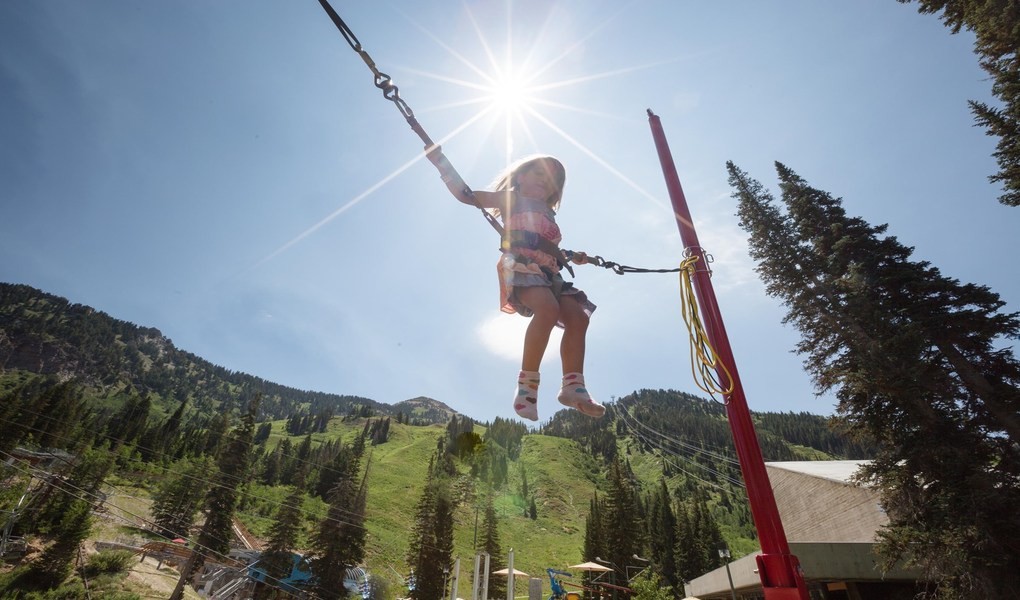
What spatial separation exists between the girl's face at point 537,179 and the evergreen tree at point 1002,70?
14.4 m

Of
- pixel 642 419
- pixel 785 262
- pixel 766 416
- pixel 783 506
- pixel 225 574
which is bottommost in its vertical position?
pixel 225 574

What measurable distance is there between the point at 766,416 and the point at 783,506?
642ft

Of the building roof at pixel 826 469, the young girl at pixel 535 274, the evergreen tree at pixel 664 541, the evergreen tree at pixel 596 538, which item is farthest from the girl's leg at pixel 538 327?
the evergreen tree at pixel 664 541

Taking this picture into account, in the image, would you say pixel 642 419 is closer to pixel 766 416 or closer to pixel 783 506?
pixel 766 416

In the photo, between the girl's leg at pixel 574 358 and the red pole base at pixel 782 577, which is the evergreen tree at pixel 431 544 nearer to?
the girl's leg at pixel 574 358

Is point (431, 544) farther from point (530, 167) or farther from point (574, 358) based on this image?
point (530, 167)

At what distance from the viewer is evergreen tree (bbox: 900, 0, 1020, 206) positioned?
10.7 metres

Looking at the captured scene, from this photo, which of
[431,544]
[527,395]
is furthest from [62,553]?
[527,395]

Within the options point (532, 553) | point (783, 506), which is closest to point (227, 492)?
point (783, 506)

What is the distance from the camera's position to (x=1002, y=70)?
1142 centimetres

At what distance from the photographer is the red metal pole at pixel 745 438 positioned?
6.95 feet

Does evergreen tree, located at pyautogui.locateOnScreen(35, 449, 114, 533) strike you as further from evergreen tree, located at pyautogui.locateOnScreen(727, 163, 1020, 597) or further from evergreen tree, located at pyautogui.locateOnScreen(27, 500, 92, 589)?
evergreen tree, located at pyautogui.locateOnScreen(727, 163, 1020, 597)

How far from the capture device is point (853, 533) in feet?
64.2

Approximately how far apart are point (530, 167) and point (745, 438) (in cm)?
268
